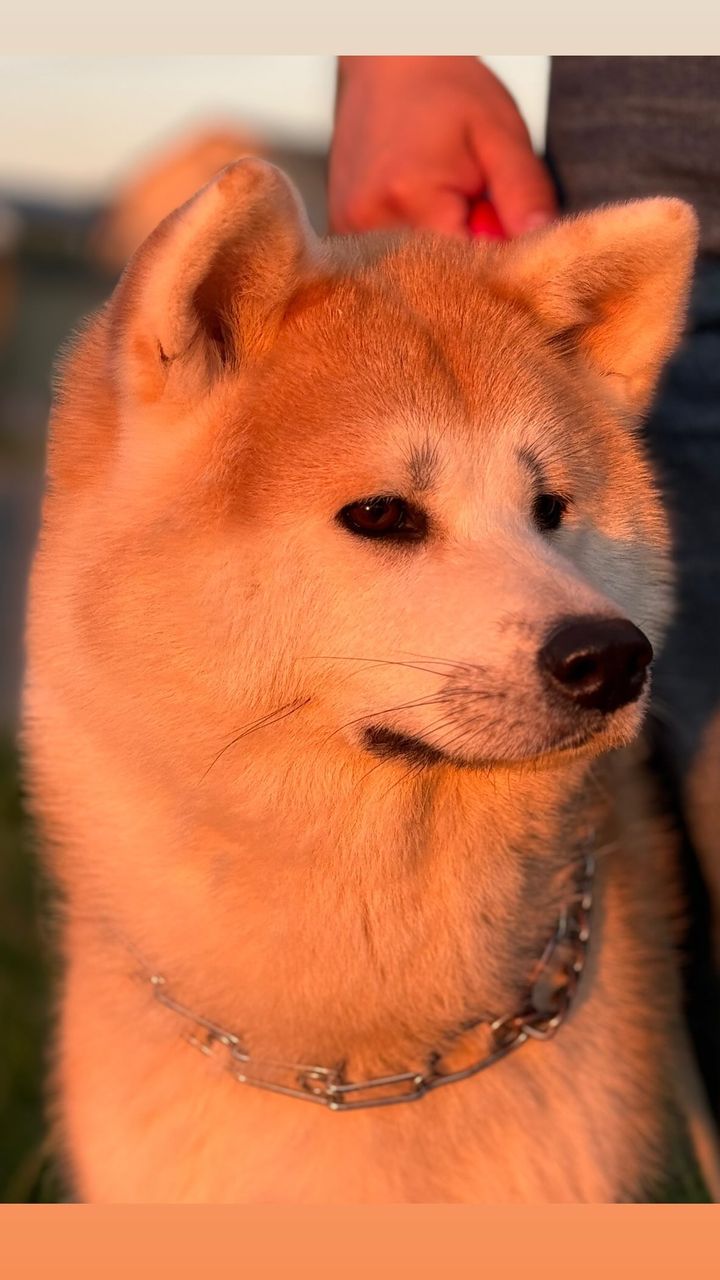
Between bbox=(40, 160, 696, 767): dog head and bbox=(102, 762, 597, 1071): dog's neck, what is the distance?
157mm

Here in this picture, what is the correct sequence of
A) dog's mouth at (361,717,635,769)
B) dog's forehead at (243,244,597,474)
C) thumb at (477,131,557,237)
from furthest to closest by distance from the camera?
1. thumb at (477,131,557,237)
2. dog's forehead at (243,244,597,474)
3. dog's mouth at (361,717,635,769)

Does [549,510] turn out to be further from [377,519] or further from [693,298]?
[693,298]

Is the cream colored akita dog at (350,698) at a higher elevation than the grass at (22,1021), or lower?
higher

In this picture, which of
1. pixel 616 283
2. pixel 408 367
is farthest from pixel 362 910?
pixel 616 283

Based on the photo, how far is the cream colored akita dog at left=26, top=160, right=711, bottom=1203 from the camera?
6.77ft

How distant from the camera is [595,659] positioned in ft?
6.37

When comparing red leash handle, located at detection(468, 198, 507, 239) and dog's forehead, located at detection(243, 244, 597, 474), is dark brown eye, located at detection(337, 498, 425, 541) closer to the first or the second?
dog's forehead, located at detection(243, 244, 597, 474)

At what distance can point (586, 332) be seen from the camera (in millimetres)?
2543

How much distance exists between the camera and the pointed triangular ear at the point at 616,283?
2.33 m

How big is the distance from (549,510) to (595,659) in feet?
1.38

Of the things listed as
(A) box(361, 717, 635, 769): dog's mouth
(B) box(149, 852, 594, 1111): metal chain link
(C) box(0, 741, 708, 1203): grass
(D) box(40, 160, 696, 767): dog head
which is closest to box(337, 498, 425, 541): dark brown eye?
(D) box(40, 160, 696, 767): dog head

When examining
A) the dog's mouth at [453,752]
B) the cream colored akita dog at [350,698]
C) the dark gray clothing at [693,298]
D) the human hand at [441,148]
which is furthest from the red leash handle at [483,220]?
the dog's mouth at [453,752]


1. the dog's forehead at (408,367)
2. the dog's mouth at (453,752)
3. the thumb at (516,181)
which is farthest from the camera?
the thumb at (516,181)

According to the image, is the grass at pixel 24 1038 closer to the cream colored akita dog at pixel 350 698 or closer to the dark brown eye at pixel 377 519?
the cream colored akita dog at pixel 350 698
